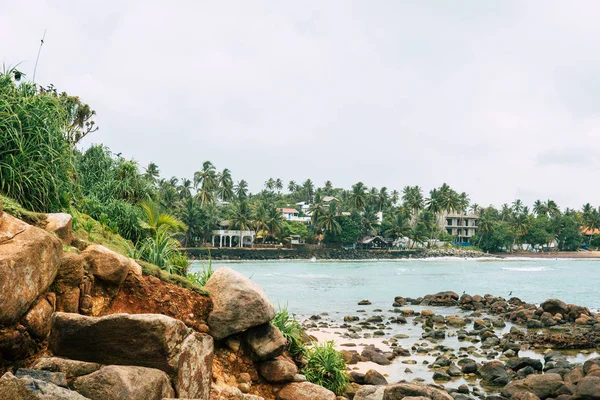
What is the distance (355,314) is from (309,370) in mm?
17597

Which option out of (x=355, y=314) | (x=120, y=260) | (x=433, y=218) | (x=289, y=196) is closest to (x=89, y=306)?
(x=120, y=260)

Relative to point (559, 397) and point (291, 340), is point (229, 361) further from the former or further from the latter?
point (559, 397)

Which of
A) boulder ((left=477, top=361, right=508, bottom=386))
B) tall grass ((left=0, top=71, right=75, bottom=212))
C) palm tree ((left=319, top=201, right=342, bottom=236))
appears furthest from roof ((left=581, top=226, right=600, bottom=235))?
tall grass ((left=0, top=71, right=75, bottom=212))

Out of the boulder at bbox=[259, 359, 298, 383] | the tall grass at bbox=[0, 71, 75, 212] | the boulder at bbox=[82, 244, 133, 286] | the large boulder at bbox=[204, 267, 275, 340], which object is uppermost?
the tall grass at bbox=[0, 71, 75, 212]

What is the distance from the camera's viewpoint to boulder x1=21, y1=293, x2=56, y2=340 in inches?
212

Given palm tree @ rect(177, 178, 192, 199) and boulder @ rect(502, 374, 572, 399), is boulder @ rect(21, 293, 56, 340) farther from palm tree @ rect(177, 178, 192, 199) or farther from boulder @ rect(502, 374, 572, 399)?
palm tree @ rect(177, 178, 192, 199)

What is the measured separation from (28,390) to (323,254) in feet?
278

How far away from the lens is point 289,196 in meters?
130

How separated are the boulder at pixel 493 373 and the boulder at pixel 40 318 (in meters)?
10.4

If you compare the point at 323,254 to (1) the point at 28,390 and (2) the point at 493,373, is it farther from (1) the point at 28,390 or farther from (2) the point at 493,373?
(1) the point at 28,390

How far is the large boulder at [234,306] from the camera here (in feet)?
24.0

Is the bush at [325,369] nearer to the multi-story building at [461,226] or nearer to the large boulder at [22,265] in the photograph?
the large boulder at [22,265]

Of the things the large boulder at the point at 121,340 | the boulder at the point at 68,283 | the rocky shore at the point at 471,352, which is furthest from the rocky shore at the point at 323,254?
the large boulder at the point at 121,340

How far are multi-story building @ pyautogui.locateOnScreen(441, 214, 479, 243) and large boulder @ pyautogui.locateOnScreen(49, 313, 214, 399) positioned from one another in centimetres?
11282
